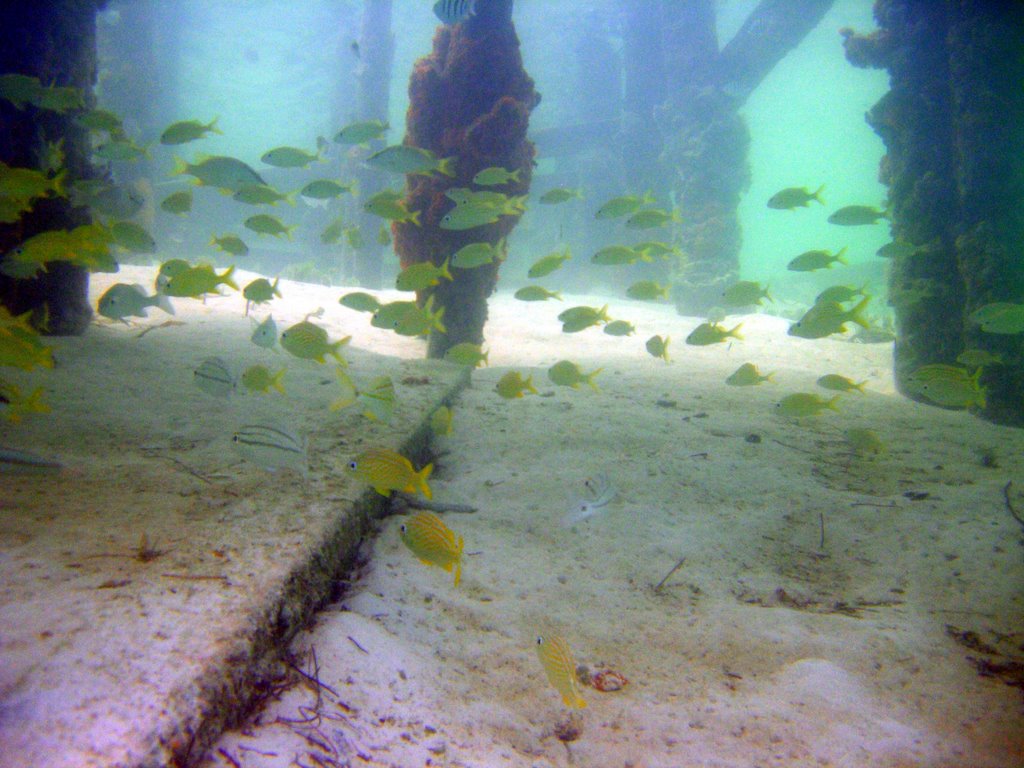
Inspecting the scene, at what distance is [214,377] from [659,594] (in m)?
3.24

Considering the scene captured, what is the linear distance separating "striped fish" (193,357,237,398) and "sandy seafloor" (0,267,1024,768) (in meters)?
0.38

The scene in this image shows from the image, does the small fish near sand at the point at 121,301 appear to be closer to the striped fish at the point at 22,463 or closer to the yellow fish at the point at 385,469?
the striped fish at the point at 22,463

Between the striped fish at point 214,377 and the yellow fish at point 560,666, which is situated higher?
the striped fish at point 214,377

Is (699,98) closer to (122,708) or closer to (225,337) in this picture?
(225,337)

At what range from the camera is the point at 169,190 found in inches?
752

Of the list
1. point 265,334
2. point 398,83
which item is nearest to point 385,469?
point 265,334

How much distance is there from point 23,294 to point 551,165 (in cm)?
3966

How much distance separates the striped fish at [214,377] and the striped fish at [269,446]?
0.99 metres

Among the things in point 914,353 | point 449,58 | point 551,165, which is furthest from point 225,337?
point 551,165

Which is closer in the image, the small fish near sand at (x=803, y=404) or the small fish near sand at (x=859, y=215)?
the small fish near sand at (x=803, y=404)

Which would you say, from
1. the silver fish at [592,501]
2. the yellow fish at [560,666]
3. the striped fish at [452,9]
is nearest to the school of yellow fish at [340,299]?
the yellow fish at [560,666]

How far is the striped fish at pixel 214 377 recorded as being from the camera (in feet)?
10.5

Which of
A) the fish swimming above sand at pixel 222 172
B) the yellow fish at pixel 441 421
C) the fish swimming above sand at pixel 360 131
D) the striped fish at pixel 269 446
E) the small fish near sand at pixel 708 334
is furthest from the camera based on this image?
the small fish near sand at pixel 708 334

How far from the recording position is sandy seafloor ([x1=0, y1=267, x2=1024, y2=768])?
5.74 ft
